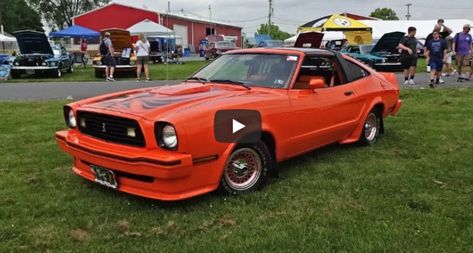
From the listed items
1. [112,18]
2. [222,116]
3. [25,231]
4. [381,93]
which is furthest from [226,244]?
[112,18]

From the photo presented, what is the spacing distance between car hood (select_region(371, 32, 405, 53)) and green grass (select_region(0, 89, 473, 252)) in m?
16.9

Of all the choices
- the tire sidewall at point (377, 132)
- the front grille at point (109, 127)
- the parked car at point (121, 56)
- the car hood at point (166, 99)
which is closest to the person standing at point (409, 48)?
the tire sidewall at point (377, 132)

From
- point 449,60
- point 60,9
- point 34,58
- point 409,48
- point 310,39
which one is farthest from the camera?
point 60,9

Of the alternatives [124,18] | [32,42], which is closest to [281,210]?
[32,42]

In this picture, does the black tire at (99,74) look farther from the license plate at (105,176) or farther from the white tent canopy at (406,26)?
the white tent canopy at (406,26)

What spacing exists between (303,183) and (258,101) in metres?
0.96

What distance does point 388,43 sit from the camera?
73.7ft

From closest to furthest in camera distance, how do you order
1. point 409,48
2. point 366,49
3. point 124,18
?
point 409,48 < point 366,49 < point 124,18

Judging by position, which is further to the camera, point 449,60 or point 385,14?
point 385,14

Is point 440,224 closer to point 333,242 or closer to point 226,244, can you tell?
point 333,242

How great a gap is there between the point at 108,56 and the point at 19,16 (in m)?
70.3

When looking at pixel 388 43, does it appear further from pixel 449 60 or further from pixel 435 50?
pixel 435 50

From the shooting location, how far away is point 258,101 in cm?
469

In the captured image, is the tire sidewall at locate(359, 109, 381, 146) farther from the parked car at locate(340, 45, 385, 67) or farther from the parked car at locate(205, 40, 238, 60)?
the parked car at locate(205, 40, 238, 60)
